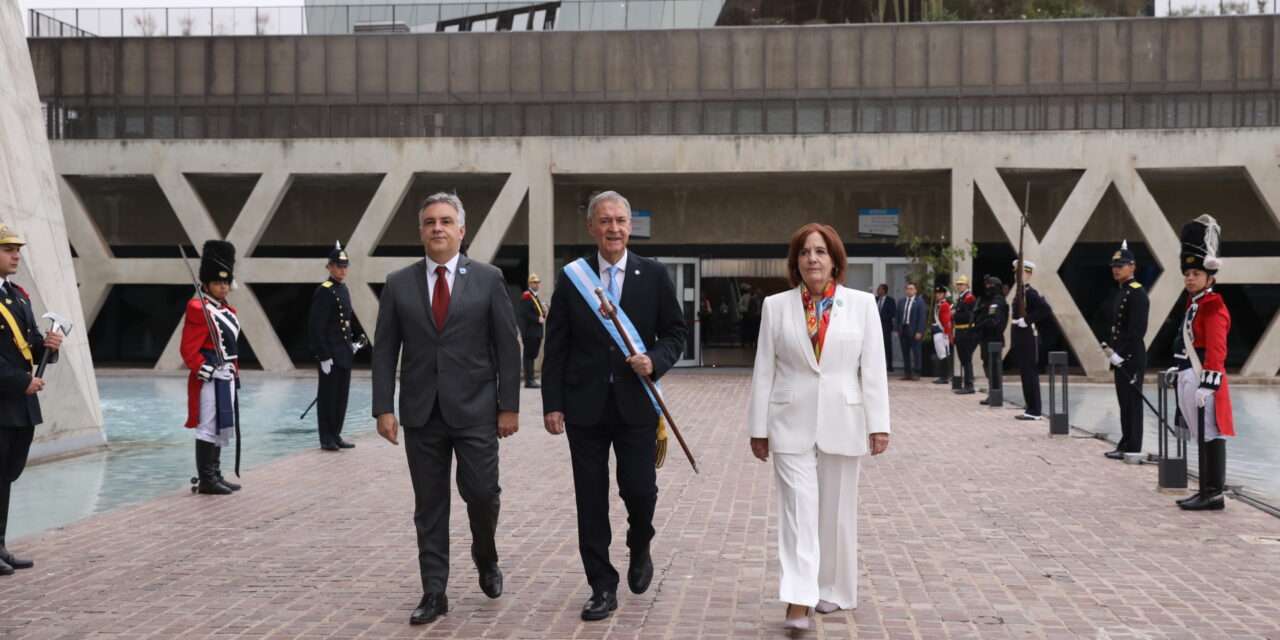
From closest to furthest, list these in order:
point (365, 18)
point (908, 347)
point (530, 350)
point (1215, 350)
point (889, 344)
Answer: point (1215, 350) < point (530, 350) < point (908, 347) < point (889, 344) < point (365, 18)

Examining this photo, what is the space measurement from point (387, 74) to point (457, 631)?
1000 inches

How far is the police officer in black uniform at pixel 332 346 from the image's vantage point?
1345cm

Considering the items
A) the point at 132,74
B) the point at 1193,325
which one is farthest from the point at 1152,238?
the point at 132,74

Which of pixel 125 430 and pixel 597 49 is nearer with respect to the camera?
pixel 125 430

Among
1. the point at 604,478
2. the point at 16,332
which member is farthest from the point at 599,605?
the point at 16,332

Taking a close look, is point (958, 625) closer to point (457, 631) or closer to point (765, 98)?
point (457, 631)

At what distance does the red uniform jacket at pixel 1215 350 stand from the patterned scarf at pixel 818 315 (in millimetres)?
4501

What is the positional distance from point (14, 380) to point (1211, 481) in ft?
26.7

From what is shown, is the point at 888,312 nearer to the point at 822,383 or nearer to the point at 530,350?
the point at 530,350

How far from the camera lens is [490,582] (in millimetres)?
6344

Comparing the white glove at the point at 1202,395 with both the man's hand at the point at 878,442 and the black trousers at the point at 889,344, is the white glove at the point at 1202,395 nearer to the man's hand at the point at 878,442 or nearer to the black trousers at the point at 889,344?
the man's hand at the point at 878,442

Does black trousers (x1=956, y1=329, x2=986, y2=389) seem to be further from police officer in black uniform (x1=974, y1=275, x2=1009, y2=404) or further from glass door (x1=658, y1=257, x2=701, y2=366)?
glass door (x1=658, y1=257, x2=701, y2=366)

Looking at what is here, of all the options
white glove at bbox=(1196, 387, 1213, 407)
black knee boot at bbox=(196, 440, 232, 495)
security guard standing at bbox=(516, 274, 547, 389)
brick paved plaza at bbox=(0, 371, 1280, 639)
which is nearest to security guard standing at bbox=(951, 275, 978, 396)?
security guard standing at bbox=(516, 274, 547, 389)

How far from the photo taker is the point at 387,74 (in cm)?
2966
